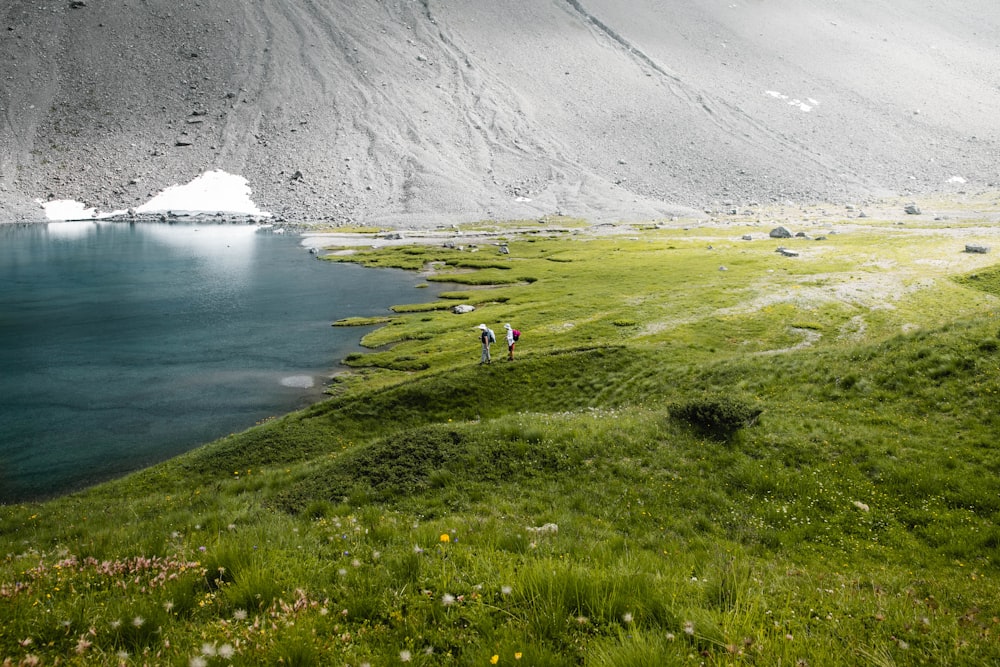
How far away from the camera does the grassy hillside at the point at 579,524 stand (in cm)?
530

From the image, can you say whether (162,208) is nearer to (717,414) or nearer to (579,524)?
(717,414)

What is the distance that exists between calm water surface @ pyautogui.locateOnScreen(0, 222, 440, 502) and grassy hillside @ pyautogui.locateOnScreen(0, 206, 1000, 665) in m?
7.43

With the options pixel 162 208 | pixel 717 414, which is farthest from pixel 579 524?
pixel 162 208

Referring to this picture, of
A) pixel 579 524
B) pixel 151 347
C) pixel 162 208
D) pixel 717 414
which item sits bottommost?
pixel 151 347

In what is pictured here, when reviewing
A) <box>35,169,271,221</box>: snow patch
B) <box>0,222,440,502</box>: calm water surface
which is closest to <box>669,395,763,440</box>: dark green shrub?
<box>0,222,440,502</box>: calm water surface

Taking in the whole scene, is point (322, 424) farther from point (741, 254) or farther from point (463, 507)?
point (741, 254)

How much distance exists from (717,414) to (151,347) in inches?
2277

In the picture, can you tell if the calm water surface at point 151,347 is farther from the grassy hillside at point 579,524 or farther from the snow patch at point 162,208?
the snow patch at point 162,208

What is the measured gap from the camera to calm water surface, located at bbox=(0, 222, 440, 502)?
34569 millimetres

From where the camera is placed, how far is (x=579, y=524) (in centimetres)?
1355

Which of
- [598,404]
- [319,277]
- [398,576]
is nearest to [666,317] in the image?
[598,404]

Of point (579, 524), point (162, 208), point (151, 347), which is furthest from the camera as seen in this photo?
point (162, 208)

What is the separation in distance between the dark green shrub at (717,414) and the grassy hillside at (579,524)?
4.5 inches

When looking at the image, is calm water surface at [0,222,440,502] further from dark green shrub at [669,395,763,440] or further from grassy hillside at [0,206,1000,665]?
dark green shrub at [669,395,763,440]
